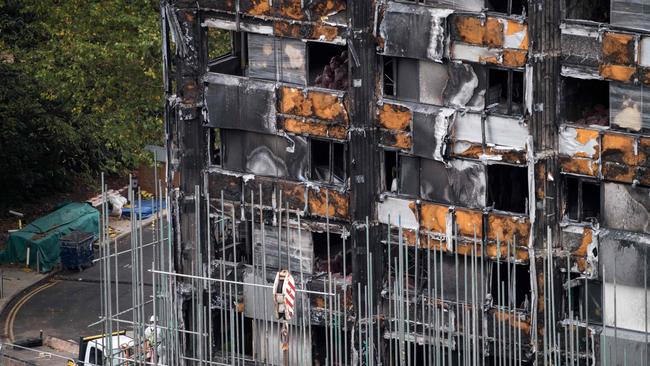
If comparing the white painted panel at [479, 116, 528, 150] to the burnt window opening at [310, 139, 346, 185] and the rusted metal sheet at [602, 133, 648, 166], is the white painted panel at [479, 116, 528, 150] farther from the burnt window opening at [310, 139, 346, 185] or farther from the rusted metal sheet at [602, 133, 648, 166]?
the burnt window opening at [310, 139, 346, 185]

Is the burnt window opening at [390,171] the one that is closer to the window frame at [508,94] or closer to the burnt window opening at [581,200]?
the window frame at [508,94]

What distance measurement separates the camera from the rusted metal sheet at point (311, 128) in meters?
68.7

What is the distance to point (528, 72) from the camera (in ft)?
213

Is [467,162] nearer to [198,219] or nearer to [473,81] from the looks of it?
[473,81]

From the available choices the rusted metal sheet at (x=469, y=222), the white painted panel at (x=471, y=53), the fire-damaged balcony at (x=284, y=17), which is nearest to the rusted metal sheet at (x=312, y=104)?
the fire-damaged balcony at (x=284, y=17)

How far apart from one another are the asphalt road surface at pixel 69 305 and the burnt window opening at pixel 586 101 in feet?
78.0

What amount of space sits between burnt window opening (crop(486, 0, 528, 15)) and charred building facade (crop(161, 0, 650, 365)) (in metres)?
0.04

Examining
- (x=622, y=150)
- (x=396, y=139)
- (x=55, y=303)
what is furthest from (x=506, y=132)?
(x=55, y=303)

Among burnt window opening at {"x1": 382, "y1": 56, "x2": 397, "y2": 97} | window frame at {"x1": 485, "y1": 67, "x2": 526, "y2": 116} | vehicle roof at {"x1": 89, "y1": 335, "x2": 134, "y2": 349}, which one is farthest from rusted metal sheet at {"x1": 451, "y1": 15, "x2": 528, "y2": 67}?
vehicle roof at {"x1": 89, "y1": 335, "x2": 134, "y2": 349}

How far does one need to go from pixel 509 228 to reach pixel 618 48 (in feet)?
22.4

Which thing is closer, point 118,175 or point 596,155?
point 596,155

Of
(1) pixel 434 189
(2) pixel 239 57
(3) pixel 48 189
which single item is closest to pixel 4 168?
(3) pixel 48 189

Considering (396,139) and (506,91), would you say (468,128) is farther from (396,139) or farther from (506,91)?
(396,139)

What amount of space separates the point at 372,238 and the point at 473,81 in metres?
6.48
